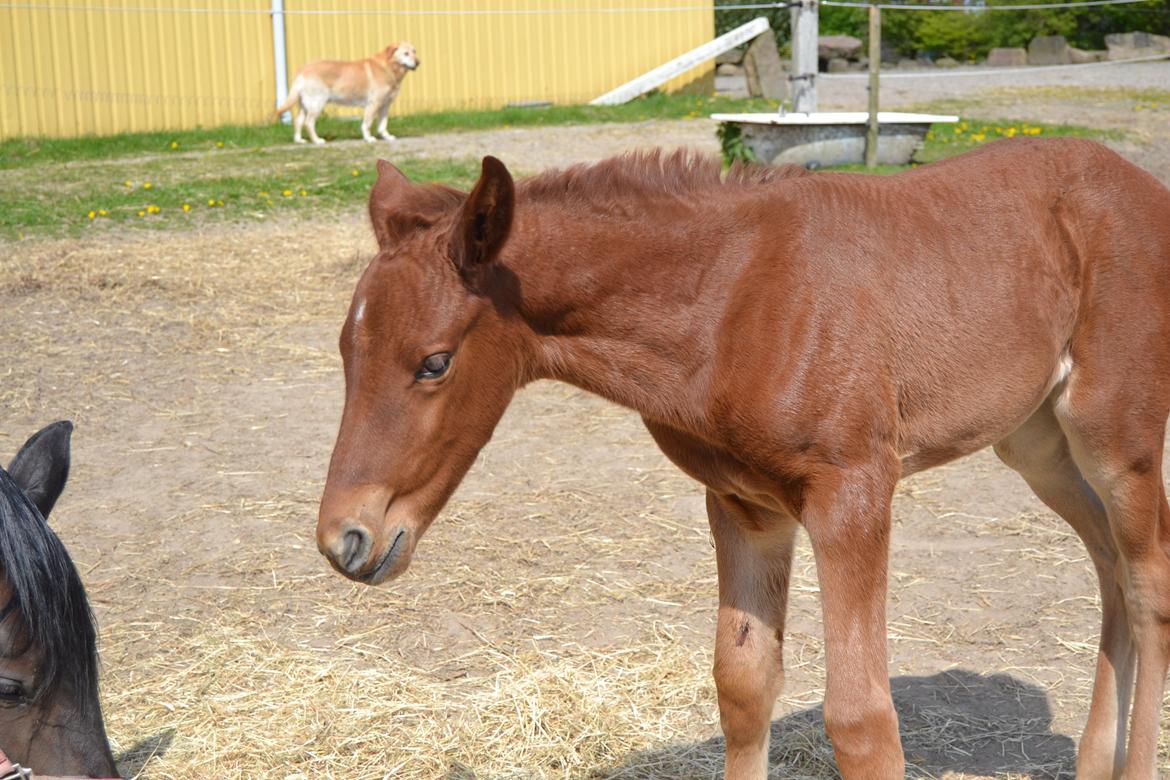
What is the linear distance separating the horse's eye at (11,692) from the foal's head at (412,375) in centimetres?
60

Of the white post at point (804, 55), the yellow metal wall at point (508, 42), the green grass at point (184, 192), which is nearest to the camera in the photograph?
the green grass at point (184, 192)

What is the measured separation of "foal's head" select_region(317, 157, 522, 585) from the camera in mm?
2391

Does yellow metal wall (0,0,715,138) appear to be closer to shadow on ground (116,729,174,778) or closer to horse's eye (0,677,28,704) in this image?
shadow on ground (116,729,174,778)

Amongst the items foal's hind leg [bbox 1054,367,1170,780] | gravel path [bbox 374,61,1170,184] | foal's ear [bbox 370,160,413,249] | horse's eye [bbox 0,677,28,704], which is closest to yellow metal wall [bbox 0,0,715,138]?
gravel path [bbox 374,61,1170,184]

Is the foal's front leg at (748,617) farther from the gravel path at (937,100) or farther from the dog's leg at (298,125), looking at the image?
the dog's leg at (298,125)

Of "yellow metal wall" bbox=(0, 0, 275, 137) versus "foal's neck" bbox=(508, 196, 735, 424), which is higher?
"yellow metal wall" bbox=(0, 0, 275, 137)

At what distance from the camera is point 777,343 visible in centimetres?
254

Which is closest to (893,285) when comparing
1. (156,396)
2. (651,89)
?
(156,396)

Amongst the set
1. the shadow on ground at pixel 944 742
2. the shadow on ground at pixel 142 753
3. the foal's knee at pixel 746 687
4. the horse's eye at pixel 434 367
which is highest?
the horse's eye at pixel 434 367

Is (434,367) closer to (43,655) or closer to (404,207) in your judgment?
(404,207)

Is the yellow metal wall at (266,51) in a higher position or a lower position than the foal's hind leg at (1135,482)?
higher

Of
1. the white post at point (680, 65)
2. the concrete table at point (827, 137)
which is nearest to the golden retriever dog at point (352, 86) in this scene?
the white post at point (680, 65)

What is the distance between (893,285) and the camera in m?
2.71

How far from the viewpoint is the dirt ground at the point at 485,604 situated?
3580 mm
